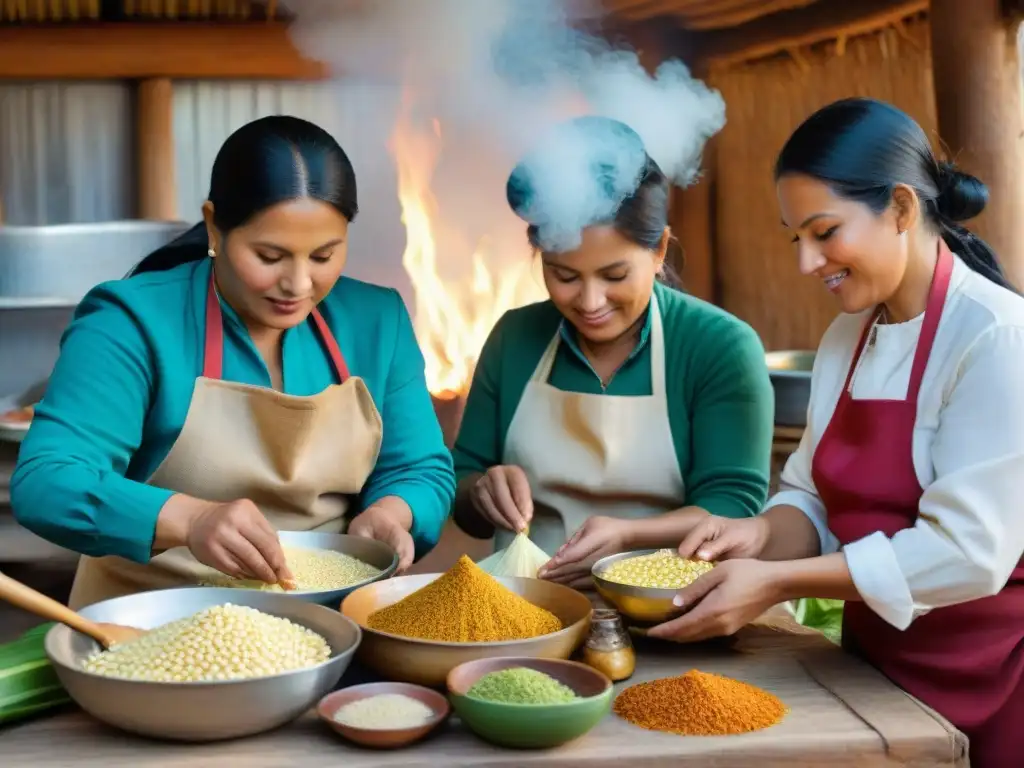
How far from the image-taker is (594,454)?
2.47m

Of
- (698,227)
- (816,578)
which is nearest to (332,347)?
(816,578)

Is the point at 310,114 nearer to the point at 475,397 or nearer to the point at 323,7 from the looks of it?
the point at 323,7

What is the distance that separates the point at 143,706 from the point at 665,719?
0.64 metres

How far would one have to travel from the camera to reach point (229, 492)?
6.86 feet

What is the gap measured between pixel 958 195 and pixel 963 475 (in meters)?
0.51

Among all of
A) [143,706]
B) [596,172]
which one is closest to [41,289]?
[596,172]

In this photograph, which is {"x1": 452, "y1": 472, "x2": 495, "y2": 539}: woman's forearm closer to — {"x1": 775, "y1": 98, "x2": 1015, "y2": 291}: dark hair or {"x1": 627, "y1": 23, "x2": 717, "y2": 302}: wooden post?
{"x1": 775, "y1": 98, "x2": 1015, "y2": 291}: dark hair

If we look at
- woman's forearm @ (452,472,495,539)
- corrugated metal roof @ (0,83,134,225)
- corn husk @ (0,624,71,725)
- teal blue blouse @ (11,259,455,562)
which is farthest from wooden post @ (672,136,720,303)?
corn husk @ (0,624,71,725)

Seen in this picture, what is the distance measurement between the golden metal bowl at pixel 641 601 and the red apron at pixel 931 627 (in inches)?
14.6

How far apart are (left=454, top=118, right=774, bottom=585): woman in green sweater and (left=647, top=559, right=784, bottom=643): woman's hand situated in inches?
17.9

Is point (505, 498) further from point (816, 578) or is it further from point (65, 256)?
point (65, 256)

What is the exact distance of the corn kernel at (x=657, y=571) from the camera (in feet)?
5.81

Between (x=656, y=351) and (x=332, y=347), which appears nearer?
(x=332, y=347)

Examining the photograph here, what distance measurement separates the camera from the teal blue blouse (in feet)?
6.01
